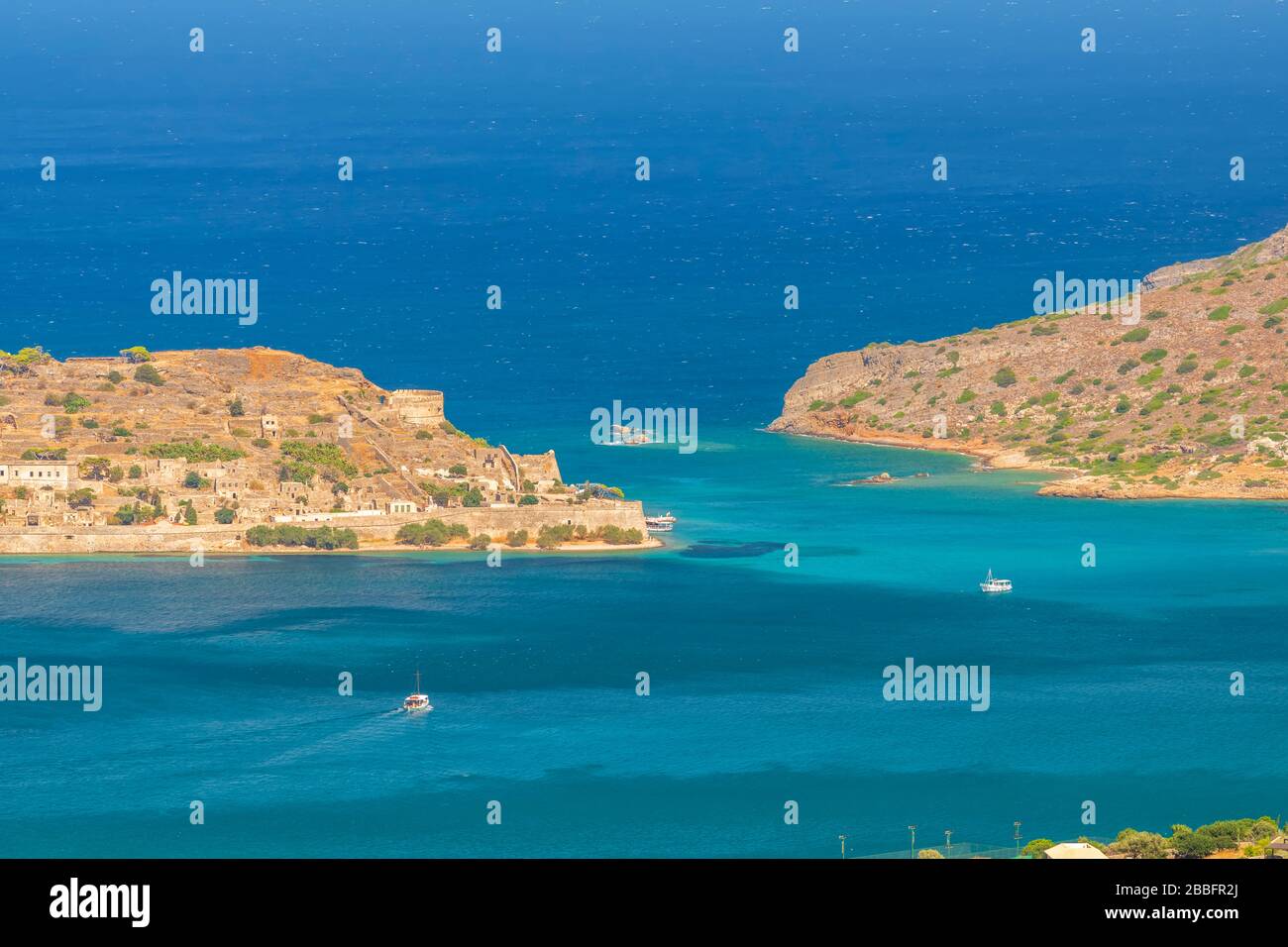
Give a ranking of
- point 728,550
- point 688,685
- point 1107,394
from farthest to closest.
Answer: point 1107,394 → point 728,550 → point 688,685

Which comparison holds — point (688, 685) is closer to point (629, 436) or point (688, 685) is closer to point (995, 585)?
point (995, 585)

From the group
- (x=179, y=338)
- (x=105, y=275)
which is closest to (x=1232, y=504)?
(x=179, y=338)

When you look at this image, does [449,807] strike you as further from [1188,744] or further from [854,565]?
[854,565]

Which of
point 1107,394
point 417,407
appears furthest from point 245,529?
point 1107,394

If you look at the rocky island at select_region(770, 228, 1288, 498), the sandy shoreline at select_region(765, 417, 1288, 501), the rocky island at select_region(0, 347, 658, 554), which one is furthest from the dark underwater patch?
the rocky island at select_region(770, 228, 1288, 498)

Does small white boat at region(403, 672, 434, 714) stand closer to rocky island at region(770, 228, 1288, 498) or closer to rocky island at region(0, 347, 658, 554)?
rocky island at region(0, 347, 658, 554)
